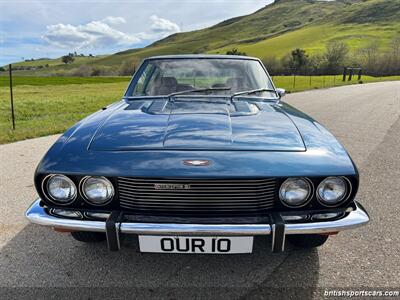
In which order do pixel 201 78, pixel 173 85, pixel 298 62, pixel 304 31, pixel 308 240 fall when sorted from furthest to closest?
pixel 304 31 < pixel 298 62 < pixel 201 78 < pixel 173 85 < pixel 308 240

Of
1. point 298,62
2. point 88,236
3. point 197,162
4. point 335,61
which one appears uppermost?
point 197,162

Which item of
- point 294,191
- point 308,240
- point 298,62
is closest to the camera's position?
point 294,191

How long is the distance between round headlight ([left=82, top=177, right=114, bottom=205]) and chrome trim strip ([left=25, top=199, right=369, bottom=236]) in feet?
0.45

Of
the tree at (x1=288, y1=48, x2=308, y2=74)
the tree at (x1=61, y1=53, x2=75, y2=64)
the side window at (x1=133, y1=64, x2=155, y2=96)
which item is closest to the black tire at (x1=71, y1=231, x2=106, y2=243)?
the side window at (x1=133, y1=64, x2=155, y2=96)

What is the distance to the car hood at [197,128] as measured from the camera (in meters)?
2.17

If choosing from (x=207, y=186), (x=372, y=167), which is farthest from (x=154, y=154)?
(x=372, y=167)

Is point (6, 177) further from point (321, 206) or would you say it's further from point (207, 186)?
point (321, 206)

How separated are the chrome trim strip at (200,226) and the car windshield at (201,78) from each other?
63.6 inches

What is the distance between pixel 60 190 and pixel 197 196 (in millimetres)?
837

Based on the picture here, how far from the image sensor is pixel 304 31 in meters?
129

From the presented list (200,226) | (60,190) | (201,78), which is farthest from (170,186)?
(201,78)

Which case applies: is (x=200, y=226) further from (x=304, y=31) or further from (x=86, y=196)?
(x=304, y=31)

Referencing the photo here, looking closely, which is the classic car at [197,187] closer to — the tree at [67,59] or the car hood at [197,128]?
the car hood at [197,128]

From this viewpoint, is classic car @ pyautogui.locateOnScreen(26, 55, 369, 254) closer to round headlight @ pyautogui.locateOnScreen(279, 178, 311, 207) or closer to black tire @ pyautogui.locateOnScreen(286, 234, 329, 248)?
round headlight @ pyautogui.locateOnScreen(279, 178, 311, 207)
